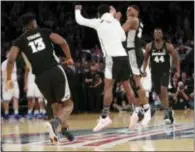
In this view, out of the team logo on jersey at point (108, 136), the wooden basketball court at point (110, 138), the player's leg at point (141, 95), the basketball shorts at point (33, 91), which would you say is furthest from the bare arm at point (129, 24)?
the basketball shorts at point (33, 91)

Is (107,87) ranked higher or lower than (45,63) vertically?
lower

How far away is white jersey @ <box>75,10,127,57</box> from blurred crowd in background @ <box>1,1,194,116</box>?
11.0 m

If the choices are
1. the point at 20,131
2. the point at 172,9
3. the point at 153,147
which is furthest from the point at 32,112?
the point at 153,147

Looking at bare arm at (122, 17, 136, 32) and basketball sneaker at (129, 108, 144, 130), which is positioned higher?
bare arm at (122, 17, 136, 32)

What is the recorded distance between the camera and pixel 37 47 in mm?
9039

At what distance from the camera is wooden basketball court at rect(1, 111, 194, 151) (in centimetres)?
1330

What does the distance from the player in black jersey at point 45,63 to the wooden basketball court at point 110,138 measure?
3.95m

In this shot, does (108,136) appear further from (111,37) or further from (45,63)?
(45,63)

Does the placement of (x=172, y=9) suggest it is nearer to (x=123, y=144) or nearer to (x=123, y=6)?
(x=123, y=6)

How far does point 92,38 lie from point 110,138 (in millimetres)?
10385

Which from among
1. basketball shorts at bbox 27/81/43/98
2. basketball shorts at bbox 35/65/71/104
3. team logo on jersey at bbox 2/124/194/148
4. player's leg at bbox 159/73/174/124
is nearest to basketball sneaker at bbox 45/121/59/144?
basketball shorts at bbox 35/65/71/104

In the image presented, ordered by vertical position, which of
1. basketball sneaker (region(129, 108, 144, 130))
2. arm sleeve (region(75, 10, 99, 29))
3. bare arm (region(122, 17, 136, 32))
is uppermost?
arm sleeve (region(75, 10, 99, 29))

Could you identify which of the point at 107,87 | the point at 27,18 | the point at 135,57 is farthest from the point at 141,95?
the point at 27,18

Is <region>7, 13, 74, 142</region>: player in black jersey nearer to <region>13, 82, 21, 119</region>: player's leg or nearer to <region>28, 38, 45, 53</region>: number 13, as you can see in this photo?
<region>28, 38, 45, 53</region>: number 13
